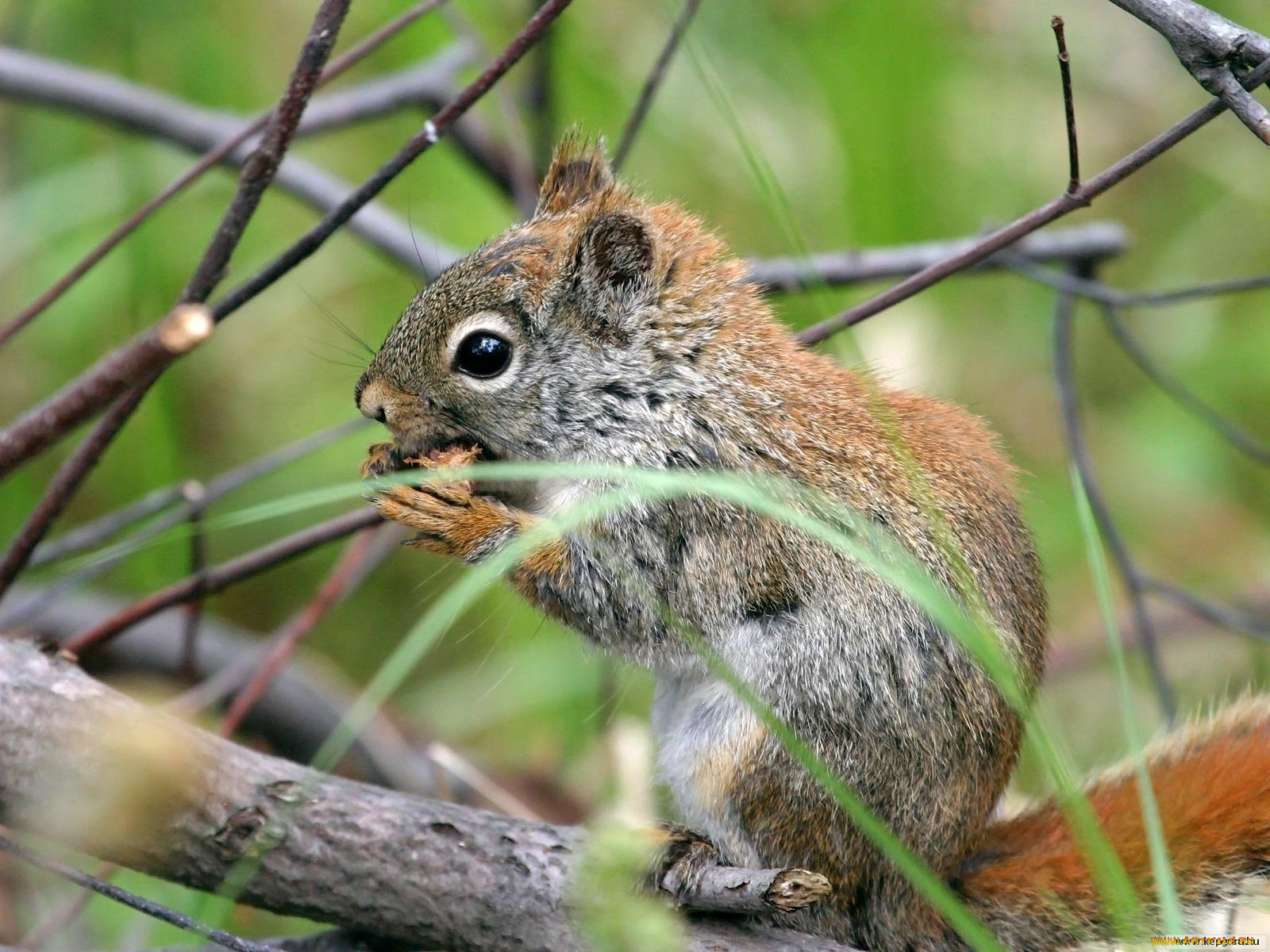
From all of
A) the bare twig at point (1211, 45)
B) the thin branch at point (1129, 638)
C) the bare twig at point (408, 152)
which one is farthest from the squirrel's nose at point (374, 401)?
the thin branch at point (1129, 638)

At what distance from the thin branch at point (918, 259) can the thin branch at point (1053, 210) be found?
714 millimetres

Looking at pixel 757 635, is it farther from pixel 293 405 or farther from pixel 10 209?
pixel 10 209

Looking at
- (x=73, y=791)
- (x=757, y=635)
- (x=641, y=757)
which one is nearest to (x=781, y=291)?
(x=757, y=635)

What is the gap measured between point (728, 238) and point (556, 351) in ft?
6.29

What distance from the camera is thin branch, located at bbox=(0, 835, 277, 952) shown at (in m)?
1.37

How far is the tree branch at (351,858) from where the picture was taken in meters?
1.54

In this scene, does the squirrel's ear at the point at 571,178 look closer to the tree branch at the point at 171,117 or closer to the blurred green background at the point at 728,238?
the tree branch at the point at 171,117

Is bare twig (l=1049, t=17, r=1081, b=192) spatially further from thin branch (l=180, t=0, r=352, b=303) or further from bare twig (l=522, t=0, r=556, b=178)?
bare twig (l=522, t=0, r=556, b=178)

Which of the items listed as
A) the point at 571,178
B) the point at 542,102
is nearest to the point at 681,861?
the point at 571,178

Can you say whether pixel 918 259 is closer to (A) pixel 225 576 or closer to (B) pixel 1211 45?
(B) pixel 1211 45

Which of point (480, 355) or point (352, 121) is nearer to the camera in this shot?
point (480, 355)

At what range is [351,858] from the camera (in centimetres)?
157

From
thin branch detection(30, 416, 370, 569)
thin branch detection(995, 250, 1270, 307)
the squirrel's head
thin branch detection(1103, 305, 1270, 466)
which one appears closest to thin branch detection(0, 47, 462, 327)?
thin branch detection(30, 416, 370, 569)

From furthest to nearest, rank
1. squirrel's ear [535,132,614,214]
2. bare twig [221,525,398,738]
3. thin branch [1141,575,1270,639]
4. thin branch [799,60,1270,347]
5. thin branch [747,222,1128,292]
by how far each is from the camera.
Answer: thin branch [747,222,1128,292]
thin branch [1141,575,1270,639]
bare twig [221,525,398,738]
squirrel's ear [535,132,614,214]
thin branch [799,60,1270,347]
